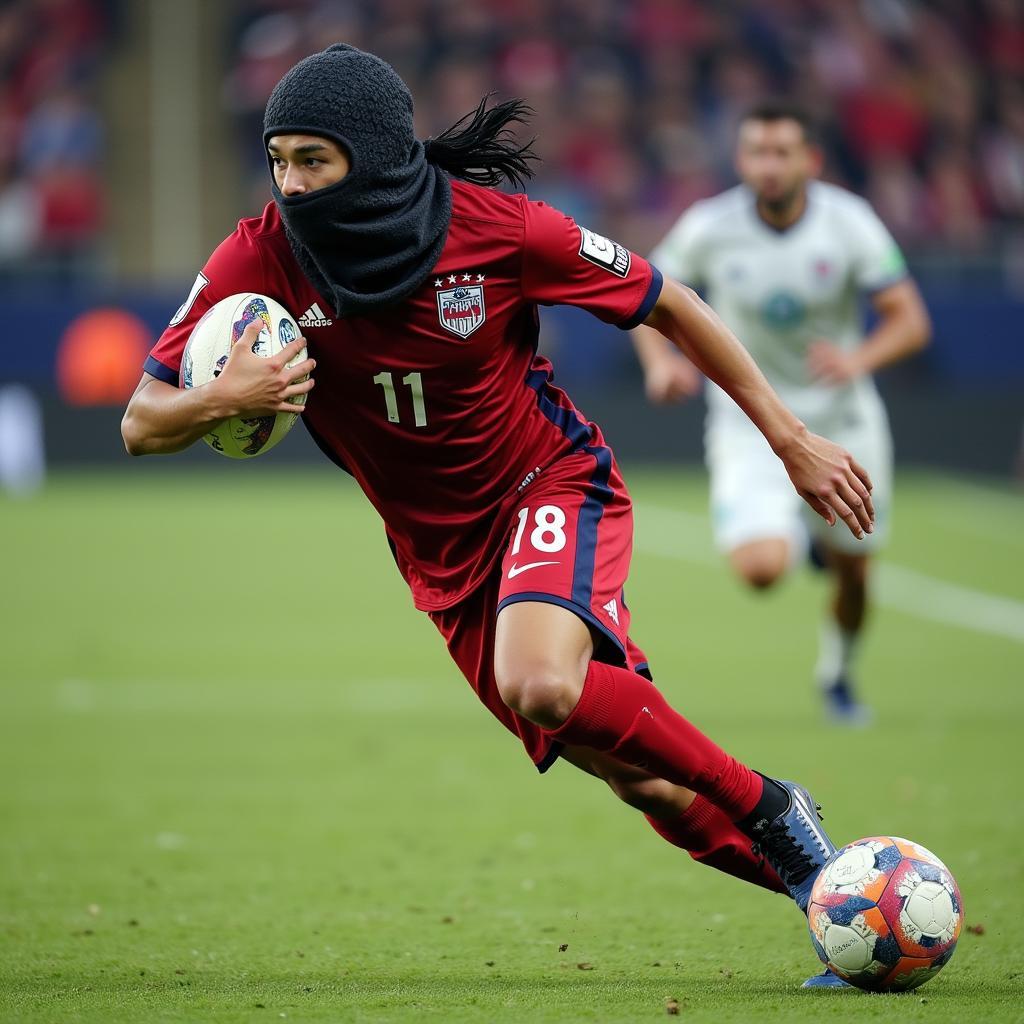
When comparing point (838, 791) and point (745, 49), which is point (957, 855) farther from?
point (745, 49)

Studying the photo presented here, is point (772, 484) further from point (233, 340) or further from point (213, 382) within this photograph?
point (213, 382)

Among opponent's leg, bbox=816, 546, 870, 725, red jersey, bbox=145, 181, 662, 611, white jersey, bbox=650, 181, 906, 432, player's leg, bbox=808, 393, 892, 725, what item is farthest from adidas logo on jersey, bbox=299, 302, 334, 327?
opponent's leg, bbox=816, 546, 870, 725

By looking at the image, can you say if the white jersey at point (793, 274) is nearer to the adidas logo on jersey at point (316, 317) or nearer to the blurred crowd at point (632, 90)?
the adidas logo on jersey at point (316, 317)

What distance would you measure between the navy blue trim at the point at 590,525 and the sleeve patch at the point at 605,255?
0.56 metres

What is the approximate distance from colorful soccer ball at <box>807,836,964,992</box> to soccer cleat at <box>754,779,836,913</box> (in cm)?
15

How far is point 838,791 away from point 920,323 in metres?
2.46

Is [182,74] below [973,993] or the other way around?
the other way around

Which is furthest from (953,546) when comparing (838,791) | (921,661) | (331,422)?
(331,422)

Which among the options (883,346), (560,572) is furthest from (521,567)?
(883,346)

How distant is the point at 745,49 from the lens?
82.1 ft

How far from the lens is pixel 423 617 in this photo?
13055 mm

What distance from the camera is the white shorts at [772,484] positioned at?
8.45 m

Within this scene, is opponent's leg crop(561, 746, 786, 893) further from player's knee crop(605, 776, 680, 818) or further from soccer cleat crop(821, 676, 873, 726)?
soccer cleat crop(821, 676, 873, 726)

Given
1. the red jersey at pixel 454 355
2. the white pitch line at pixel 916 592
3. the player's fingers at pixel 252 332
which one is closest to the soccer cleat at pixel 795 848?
the red jersey at pixel 454 355
